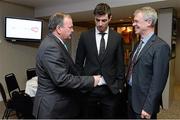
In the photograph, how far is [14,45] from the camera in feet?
22.4

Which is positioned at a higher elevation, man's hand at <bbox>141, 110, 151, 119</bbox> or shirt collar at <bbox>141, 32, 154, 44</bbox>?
shirt collar at <bbox>141, 32, 154, 44</bbox>

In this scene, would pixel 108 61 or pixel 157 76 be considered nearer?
pixel 157 76

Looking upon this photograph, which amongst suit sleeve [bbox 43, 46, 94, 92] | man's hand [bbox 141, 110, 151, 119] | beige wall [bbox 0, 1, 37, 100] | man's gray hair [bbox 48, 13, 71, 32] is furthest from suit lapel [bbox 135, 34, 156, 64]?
beige wall [bbox 0, 1, 37, 100]

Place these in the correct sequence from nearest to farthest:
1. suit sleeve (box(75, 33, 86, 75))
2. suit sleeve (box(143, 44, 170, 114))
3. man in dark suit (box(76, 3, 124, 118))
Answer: suit sleeve (box(143, 44, 170, 114))
man in dark suit (box(76, 3, 124, 118))
suit sleeve (box(75, 33, 86, 75))

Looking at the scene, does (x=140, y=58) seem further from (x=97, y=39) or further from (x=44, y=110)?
(x=44, y=110)

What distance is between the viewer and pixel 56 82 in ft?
6.48

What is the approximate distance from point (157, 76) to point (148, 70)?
0.36 ft

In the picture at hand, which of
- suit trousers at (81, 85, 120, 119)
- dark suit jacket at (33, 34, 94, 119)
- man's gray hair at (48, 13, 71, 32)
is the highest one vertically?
man's gray hair at (48, 13, 71, 32)

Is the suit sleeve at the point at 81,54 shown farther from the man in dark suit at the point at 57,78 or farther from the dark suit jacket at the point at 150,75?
the dark suit jacket at the point at 150,75

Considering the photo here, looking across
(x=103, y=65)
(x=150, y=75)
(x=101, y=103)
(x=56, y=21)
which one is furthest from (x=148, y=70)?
(x=56, y=21)

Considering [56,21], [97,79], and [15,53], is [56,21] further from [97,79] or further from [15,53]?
[15,53]

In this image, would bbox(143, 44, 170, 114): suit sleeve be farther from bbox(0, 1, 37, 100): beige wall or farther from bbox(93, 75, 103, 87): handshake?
bbox(0, 1, 37, 100): beige wall

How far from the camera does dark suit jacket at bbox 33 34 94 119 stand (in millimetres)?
1977

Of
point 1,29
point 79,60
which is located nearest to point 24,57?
point 1,29
